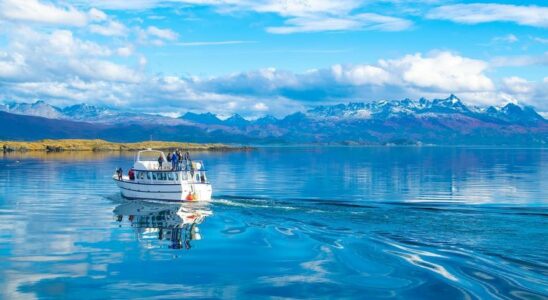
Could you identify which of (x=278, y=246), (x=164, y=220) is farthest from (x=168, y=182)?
(x=278, y=246)

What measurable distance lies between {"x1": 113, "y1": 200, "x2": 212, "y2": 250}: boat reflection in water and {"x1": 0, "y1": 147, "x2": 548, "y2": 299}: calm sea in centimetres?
11

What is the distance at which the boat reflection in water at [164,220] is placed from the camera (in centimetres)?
4483

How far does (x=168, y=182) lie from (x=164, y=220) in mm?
14505

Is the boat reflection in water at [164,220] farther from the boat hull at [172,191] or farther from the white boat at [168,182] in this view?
the white boat at [168,182]

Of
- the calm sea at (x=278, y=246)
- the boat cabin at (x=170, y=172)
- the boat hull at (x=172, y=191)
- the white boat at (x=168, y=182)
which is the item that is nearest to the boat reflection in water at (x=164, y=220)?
the calm sea at (x=278, y=246)

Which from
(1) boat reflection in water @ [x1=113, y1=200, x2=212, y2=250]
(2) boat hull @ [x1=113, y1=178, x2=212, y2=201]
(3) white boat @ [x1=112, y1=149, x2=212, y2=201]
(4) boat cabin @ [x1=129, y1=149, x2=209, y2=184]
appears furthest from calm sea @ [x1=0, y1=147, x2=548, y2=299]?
(4) boat cabin @ [x1=129, y1=149, x2=209, y2=184]

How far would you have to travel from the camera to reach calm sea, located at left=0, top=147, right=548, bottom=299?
3067 centimetres

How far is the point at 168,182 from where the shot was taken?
225ft

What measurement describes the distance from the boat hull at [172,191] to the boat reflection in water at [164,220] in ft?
3.63

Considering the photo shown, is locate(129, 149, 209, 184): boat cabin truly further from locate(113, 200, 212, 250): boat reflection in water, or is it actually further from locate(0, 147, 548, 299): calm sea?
locate(0, 147, 548, 299): calm sea

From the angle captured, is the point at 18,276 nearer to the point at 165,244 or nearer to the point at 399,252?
the point at 165,244

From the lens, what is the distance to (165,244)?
42656 mm

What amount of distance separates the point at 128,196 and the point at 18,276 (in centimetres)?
3992

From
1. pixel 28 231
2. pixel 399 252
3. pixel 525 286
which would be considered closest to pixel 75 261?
pixel 28 231
